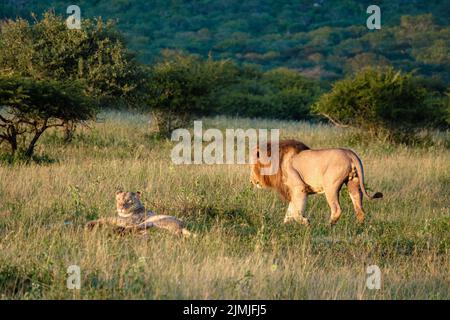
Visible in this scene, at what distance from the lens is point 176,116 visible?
776 inches

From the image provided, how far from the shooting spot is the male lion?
8.84 meters

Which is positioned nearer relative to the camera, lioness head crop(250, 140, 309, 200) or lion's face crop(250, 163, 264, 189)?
lioness head crop(250, 140, 309, 200)

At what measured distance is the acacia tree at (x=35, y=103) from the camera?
1319 cm

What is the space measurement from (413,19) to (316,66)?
60.7ft

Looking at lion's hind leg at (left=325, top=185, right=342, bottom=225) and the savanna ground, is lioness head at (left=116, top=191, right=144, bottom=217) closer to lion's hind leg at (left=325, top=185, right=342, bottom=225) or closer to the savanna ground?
the savanna ground

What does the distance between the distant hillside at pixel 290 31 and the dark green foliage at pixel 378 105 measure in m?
47.2

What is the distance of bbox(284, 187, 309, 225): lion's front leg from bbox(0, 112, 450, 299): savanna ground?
193 mm

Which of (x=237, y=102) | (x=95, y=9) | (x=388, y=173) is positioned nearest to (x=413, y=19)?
(x=95, y=9)

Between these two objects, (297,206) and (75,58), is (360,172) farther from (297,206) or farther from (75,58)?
(75,58)

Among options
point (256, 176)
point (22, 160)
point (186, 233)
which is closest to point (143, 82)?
point (22, 160)

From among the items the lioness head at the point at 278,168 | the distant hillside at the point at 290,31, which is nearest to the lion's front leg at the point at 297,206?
the lioness head at the point at 278,168

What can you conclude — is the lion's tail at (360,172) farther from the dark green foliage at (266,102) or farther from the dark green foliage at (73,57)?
the dark green foliage at (266,102)

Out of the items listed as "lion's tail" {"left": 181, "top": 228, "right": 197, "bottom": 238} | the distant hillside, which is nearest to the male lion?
"lion's tail" {"left": 181, "top": 228, "right": 197, "bottom": 238}

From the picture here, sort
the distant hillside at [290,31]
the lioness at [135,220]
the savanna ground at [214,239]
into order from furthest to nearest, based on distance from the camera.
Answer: the distant hillside at [290,31] → the lioness at [135,220] → the savanna ground at [214,239]
